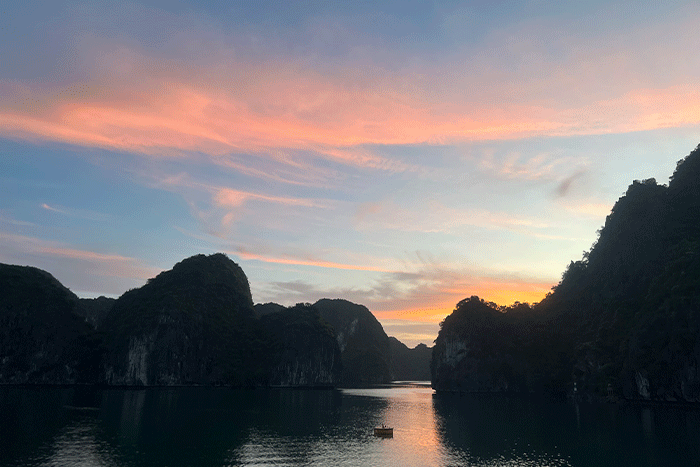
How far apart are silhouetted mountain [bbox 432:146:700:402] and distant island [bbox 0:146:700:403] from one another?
0.40 m

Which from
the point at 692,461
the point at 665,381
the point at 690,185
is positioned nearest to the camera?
the point at 692,461

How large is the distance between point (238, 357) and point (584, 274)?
143512 mm

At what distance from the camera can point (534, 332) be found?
592 ft

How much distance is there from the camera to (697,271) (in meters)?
108

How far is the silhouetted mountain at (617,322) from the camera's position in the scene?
105125 millimetres

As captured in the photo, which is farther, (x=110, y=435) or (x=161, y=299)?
(x=161, y=299)

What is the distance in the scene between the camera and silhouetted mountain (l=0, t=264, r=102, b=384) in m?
162

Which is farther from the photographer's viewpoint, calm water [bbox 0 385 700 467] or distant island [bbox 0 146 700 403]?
distant island [bbox 0 146 700 403]

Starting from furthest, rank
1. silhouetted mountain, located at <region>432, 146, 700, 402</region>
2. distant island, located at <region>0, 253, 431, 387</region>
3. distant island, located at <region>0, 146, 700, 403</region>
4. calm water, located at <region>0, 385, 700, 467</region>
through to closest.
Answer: distant island, located at <region>0, 253, 431, 387</region>
distant island, located at <region>0, 146, 700, 403</region>
silhouetted mountain, located at <region>432, 146, 700, 402</region>
calm water, located at <region>0, 385, 700, 467</region>

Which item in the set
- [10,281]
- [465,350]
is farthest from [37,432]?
[465,350]

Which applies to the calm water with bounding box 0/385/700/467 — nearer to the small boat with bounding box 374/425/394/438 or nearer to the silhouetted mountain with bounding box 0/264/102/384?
the small boat with bounding box 374/425/394/438

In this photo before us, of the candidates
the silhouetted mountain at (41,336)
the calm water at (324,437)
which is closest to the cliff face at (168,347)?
the silhouetted mountain at (41,336)

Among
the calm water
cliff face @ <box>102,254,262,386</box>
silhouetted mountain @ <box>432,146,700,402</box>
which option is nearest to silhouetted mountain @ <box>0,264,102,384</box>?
cliff face @ <box>102,254,262,386</box>

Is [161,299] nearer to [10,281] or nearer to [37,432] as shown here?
[10,281]
